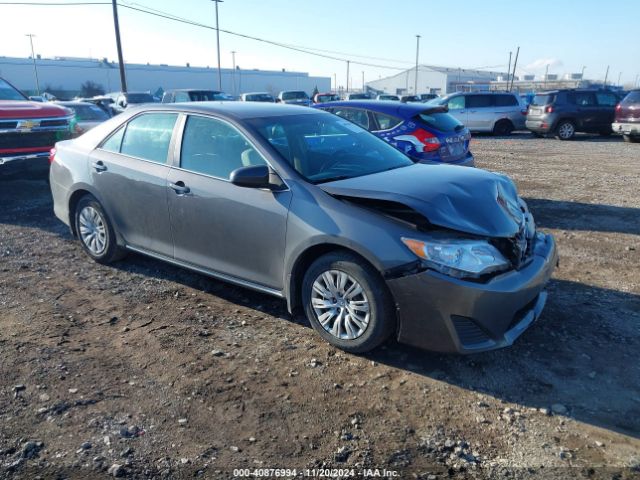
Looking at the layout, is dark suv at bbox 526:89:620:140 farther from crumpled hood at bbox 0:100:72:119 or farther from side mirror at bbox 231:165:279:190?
side mirror at bbox 231:165:279:190

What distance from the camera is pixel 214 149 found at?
4.33 metres

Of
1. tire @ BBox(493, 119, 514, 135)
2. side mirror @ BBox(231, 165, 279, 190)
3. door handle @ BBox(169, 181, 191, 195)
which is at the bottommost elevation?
tire @ BBox(493, 119, 514, 135)

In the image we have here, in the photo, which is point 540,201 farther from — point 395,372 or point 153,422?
point 153,422

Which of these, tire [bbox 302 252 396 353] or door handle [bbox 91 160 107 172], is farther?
door handle [bbox 91 160 107 172]

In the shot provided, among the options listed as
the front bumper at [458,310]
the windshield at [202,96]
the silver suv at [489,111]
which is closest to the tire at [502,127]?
the silver suv at [489,111]

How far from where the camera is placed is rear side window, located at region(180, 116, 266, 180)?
414 cm

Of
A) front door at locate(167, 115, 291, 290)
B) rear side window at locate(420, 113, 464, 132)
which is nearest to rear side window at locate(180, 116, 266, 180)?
front door at locate(167, 115, 291, 290)

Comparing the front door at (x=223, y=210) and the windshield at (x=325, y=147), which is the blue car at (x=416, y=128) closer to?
the windshield at (x=325, y=147)

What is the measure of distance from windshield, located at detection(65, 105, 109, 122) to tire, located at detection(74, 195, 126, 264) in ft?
27.2

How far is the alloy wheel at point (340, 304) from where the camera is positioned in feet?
11.5

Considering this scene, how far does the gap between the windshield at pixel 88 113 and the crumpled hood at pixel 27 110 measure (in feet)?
11.2

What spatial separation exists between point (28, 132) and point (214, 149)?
604 centimetres

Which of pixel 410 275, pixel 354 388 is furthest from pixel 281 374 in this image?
pixel 410 275

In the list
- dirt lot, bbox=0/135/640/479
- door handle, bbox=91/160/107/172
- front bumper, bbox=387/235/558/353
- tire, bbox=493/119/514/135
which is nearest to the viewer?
dirt lot, bbox=0/135/640/479
